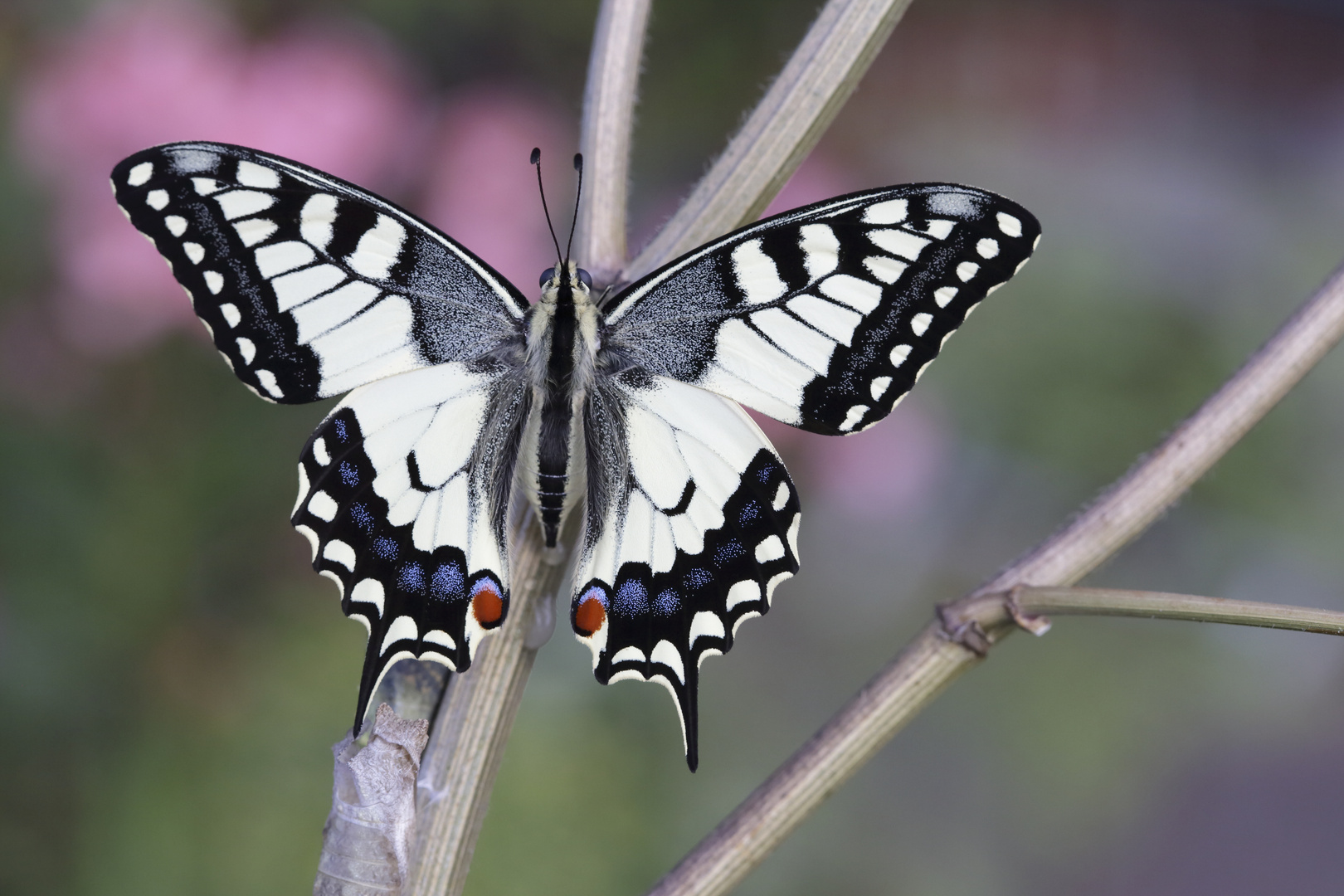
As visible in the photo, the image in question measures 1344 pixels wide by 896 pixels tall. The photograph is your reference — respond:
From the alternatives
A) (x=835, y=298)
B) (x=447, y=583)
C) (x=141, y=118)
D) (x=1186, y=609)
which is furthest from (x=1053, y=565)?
(x=141, y=118)

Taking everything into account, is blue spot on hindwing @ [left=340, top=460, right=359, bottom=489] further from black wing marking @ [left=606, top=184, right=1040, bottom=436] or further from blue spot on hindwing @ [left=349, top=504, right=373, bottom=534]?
→ black wing marking @ [left=606, top=184, right=1040, bottom=436]

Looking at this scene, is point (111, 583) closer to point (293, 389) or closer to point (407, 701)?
point (293, 389)

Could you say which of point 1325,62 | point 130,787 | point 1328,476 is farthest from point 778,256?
point 1325,62

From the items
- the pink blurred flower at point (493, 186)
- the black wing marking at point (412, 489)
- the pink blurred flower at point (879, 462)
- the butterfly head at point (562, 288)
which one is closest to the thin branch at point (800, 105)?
the butterfly head at point (562, 288)

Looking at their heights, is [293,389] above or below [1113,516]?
below

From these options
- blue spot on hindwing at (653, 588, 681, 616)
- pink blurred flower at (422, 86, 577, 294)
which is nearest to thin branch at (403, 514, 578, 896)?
blue spot on hindwing at (653, 588, 681, 616)

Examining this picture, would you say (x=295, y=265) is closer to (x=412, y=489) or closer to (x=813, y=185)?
(x=412, y=489)
